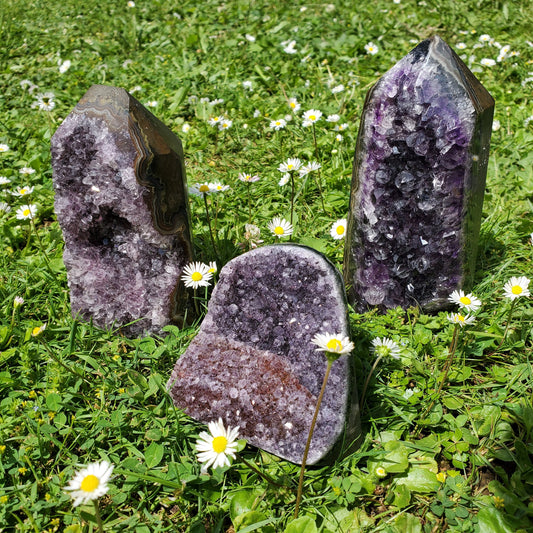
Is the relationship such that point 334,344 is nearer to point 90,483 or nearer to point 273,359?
point 273,359

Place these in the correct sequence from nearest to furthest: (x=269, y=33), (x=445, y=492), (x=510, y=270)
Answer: (x=445, y=492) → (x=510, y=270) → (x=269, y=33)

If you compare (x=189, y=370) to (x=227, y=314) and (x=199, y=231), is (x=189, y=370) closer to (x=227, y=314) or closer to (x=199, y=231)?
(x=227, y=314)

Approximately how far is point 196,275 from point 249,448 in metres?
0.78

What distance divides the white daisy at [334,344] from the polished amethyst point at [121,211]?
95 cm

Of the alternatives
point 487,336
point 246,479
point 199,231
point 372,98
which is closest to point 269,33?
point 199,231

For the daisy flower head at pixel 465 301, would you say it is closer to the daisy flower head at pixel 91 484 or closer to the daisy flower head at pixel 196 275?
the daisy flower head at pixel 196 275

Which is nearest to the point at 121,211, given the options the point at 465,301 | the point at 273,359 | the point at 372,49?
the point at 273,359

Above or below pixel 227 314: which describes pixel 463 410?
below

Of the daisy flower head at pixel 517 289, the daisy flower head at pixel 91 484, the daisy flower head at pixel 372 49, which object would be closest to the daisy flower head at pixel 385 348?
the daisy flower head at pixel 517 289

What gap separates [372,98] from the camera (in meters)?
2.30

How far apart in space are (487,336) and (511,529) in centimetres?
89

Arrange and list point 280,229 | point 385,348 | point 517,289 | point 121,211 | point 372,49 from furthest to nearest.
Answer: point 372,49 → point 280,229 → point 121,211 → point 517,289 → point 385,348

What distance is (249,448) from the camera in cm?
214

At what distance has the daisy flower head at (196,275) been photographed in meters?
2.46
